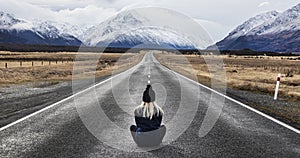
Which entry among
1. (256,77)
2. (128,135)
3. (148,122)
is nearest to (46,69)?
(256,77)

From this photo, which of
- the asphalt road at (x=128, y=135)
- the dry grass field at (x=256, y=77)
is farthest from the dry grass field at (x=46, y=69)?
the asphalt road at (x=128, y=135)

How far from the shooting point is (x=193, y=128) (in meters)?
8.61

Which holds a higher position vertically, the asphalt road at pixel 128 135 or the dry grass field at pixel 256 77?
the asphalt road at pixel 128 135

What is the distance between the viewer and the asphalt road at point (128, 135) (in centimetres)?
640

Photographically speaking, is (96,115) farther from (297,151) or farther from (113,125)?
(297,151)

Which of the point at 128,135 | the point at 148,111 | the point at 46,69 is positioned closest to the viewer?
the point at 148,111

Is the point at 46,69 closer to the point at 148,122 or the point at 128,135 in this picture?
the point at 128,135

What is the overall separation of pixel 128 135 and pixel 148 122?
1.45m

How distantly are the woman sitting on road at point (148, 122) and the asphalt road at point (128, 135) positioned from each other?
0.74ft

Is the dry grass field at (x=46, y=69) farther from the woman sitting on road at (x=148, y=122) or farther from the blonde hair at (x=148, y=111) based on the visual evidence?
the blonde hair at (x=148, y=111)

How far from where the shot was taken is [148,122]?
6.54 meters

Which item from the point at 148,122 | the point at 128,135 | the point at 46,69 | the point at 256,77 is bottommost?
the point at 46,69

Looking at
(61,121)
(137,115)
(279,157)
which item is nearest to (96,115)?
(61,121)

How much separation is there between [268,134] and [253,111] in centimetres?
340
